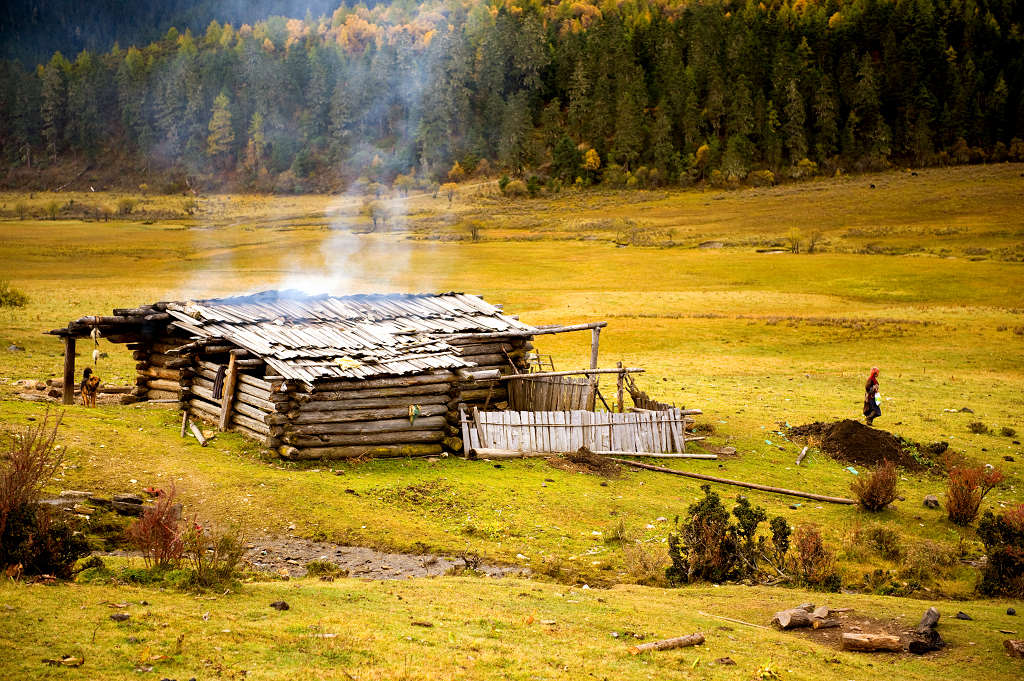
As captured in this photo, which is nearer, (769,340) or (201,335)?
(201,335)

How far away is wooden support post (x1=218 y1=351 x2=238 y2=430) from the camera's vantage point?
62.6ft

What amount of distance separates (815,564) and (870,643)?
4.01m

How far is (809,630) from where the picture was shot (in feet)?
33.7

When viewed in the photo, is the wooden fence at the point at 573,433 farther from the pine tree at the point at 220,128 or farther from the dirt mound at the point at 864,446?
the pine tree at the point at 220,128

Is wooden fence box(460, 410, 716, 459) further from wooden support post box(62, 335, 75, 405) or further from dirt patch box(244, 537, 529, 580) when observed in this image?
wooden support post box(62, 335, 75, 405)

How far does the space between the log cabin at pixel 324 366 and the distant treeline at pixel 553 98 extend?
251ft

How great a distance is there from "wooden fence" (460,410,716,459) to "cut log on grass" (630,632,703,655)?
10224 millimetres

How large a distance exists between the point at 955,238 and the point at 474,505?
7529 centimetres

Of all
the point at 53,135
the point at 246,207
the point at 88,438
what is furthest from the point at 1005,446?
the point at 53,135

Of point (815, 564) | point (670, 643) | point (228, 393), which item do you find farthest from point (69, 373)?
point (815, 564)

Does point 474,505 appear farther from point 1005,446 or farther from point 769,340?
point 769,340

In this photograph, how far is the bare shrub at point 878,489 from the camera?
16.8 metres

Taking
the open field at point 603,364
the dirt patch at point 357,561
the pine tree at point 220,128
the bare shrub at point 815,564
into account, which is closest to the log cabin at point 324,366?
the open field at point 603,364

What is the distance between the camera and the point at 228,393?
19.2 metres
